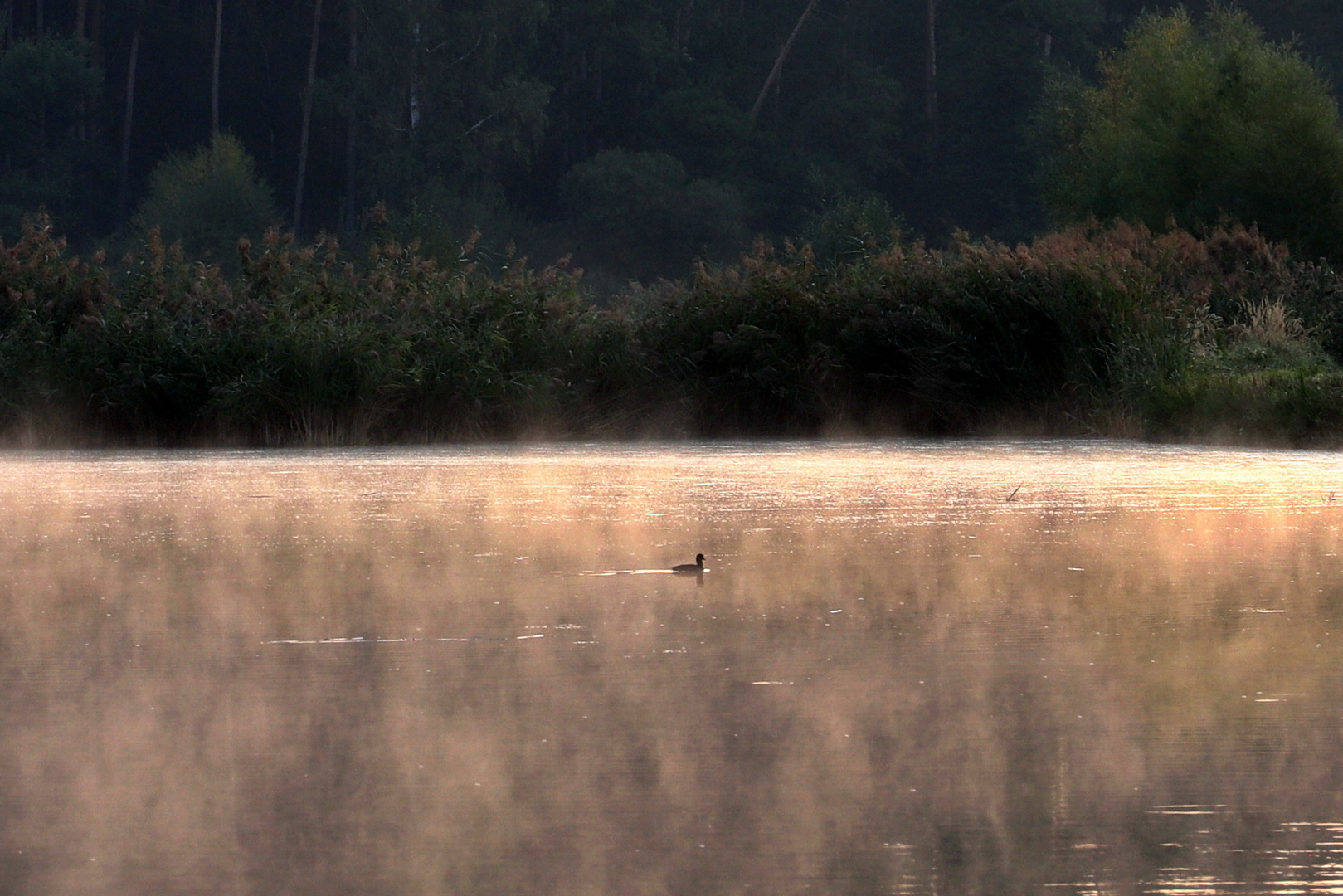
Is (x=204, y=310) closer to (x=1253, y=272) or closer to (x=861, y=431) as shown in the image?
(x=861, y=431)

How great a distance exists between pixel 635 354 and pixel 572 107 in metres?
43.5

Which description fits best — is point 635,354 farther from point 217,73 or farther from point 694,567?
point 217,73

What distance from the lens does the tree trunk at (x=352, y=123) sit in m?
53.8

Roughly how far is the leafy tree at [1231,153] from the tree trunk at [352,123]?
1986 centimetres

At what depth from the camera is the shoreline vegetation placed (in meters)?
16.6

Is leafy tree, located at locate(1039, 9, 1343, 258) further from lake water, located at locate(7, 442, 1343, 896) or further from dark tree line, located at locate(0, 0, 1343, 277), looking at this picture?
lake water, located at locate(7, 442, 1343, 896)

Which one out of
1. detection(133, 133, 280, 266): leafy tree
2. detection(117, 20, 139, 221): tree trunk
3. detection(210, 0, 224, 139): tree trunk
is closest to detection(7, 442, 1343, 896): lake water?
detection(133, 133, 280, 266): leafy tree

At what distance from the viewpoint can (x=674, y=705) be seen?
4.67 meters

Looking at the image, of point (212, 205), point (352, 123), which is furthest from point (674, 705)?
point (352, 123)

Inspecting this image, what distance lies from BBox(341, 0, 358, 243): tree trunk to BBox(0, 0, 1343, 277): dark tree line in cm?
9

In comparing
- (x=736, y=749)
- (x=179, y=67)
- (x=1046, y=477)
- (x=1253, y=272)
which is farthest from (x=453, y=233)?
(x=736, y=749)

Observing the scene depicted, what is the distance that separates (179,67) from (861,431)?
146ft

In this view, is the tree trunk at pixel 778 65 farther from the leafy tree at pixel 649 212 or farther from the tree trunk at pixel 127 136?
the tree trunk at pixel 127 136

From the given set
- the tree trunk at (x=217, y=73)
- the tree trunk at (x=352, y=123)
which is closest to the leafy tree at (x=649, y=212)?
the tree trunk at (x=352, y=123)
